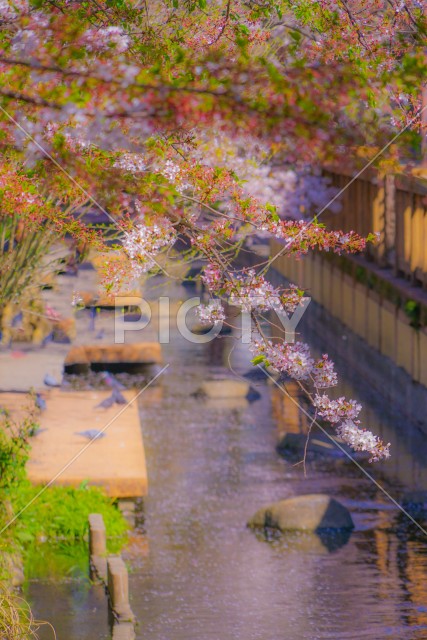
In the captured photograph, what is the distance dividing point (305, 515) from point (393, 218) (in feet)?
46.0

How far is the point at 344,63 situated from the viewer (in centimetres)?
820

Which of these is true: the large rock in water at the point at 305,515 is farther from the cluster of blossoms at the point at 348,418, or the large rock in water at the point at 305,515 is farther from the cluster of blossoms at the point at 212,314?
the cluster of blossoms at the point at 212,314

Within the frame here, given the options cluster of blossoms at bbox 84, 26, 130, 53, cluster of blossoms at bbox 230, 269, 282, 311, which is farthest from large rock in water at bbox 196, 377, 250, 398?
cluster of blossoms at bbox 230, 269, 282, 311

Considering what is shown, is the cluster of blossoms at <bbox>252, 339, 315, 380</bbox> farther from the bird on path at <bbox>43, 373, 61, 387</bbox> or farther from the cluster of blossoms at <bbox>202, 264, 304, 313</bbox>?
the bird on path at <bbox>43, 373, 61, 387</bbox>

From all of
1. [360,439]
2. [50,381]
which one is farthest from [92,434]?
[360,439]

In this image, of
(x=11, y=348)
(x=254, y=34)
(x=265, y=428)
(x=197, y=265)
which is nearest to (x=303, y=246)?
(x=254, y=34)

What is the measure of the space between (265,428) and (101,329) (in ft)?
31.4

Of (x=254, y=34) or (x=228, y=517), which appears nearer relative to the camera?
(x=254, y=34)

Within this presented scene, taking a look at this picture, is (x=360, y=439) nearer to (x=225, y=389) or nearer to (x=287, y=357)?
(x=287, y=357)

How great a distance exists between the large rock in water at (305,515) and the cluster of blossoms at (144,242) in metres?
10.3

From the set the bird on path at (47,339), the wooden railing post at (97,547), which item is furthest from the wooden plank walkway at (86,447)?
the bird on path at (47,339)

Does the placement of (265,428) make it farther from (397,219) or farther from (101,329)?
(101,329)

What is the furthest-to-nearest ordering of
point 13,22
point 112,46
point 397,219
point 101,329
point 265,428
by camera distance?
point 101,329 → point 397,219 → point 265,428 → point 13,22 → point 112,46

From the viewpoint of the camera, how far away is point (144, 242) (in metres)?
8.14
